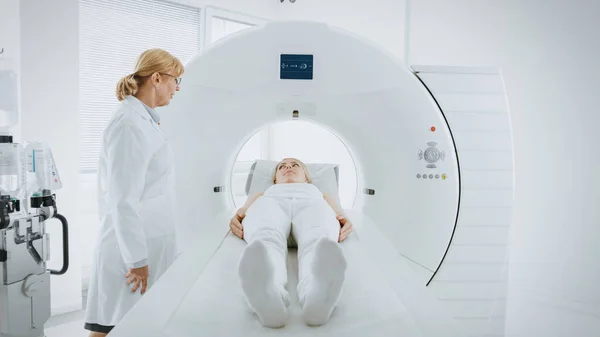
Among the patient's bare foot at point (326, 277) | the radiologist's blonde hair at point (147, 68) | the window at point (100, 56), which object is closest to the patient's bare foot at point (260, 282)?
the patient's bare foot at point (326, 277)

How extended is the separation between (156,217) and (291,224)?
0.50 m

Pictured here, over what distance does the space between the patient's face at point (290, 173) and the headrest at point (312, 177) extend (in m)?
0.09

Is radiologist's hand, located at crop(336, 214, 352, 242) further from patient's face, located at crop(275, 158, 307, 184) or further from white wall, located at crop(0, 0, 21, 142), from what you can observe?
white wall, located at crop(0, 0, 21, 142)

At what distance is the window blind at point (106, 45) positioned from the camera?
9.61ft

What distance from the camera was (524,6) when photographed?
2469mm

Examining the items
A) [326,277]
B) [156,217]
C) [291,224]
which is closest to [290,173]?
[291,224]

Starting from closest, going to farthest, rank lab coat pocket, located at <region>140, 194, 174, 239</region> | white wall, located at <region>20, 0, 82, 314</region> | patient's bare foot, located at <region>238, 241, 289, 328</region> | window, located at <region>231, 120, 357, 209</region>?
patient's bare foot, located at <region>238, 241, 289, 328</region>
lab coat pocket, located at <region>140, 194, 174, 239</region>
white wall, located at <region>20, 0, 82, 314</region>
window, located at <region>231, 120, 357, 209</region>

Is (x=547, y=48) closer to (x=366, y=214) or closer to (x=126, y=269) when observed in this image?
(x=366, y=214)

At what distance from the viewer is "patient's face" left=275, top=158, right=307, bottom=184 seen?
6.91ft

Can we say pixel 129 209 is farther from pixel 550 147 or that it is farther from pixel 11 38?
pixel 550 147

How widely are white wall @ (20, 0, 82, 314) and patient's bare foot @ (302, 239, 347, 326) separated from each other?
2.05m

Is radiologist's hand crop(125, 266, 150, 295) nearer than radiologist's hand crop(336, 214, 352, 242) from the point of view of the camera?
Yes

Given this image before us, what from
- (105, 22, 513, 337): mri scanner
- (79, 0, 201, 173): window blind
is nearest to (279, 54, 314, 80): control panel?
(105, 22, 513, 337): mri scanner

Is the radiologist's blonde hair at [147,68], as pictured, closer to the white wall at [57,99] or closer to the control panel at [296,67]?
the control panel at [296,67]
